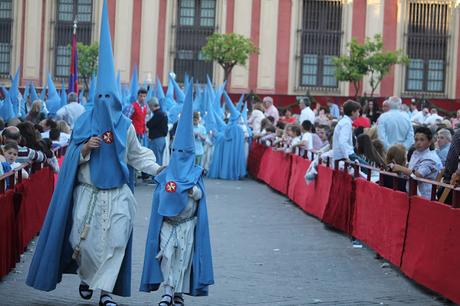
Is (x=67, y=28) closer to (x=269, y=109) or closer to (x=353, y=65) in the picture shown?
(x=353, y=65)

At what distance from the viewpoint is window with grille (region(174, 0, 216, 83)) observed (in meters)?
47.1

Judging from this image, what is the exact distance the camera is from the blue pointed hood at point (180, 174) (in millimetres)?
8805

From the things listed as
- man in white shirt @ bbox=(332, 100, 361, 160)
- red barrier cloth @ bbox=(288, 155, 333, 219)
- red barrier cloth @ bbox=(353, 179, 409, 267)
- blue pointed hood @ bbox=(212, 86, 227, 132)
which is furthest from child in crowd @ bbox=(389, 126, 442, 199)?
blue pointed hood @ bbox=(212, 86, 227, 132)

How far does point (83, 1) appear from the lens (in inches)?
1865

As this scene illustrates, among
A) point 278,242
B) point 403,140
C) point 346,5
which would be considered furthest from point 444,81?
point 278,242

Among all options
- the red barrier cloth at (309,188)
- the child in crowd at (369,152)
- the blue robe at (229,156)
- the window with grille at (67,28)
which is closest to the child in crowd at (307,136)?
the red barrier cloth at (309,188)

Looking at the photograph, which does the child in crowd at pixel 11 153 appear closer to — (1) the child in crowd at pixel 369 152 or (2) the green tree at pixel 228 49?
(1) the child in crowd at pixel 369 152

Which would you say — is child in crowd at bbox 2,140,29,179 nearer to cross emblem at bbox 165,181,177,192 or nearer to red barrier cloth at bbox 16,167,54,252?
red barrier cloth at bbox 16,167,54,252

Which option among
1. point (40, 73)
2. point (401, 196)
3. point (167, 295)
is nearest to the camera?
point (167, 295)

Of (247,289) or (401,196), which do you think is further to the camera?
(401,196)

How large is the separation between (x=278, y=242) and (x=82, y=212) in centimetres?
504

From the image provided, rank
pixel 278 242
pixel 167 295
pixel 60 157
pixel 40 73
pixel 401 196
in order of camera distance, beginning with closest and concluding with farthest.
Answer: pixel 167 295 < pixel 401 196 < pixel 278 242 < pixel 60 157 < pixel 40 73

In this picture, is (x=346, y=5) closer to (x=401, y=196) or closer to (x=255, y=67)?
(x=255, y=67)

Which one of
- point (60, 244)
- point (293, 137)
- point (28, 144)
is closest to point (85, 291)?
point (60, 244)
